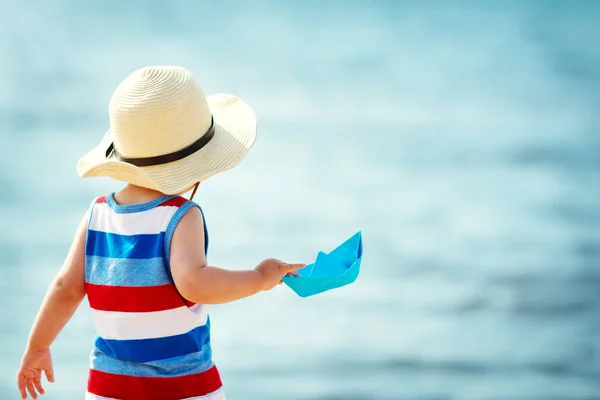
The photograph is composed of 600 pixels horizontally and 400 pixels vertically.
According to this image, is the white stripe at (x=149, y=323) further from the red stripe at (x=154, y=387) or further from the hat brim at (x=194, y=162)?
the hat brim at (x=194, y=162)

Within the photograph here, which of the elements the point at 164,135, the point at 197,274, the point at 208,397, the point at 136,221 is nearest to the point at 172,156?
the point at 164,135

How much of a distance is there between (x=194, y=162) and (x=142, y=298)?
30cm

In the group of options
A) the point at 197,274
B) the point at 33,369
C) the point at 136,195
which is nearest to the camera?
the point at 197,274

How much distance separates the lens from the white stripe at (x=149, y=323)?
173cm

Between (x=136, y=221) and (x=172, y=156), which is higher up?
(x=172, y=156)

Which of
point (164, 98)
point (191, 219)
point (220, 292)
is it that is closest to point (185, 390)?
point (220, 292)

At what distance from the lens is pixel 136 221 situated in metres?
1.75

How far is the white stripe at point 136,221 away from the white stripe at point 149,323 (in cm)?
17

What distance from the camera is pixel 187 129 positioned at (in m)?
1.83

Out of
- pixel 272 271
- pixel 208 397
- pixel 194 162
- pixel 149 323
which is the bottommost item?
pixel 208 397

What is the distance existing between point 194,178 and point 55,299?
406 mm

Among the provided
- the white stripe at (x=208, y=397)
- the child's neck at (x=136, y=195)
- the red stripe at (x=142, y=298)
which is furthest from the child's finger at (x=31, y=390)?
the child's neck at (x=136, y=195)

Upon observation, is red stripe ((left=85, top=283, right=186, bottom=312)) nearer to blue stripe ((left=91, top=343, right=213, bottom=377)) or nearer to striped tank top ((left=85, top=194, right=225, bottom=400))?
striped tank top ((left=85, top=194, right=225, bottom=400))

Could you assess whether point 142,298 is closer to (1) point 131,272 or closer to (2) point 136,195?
(1) point 131,272
